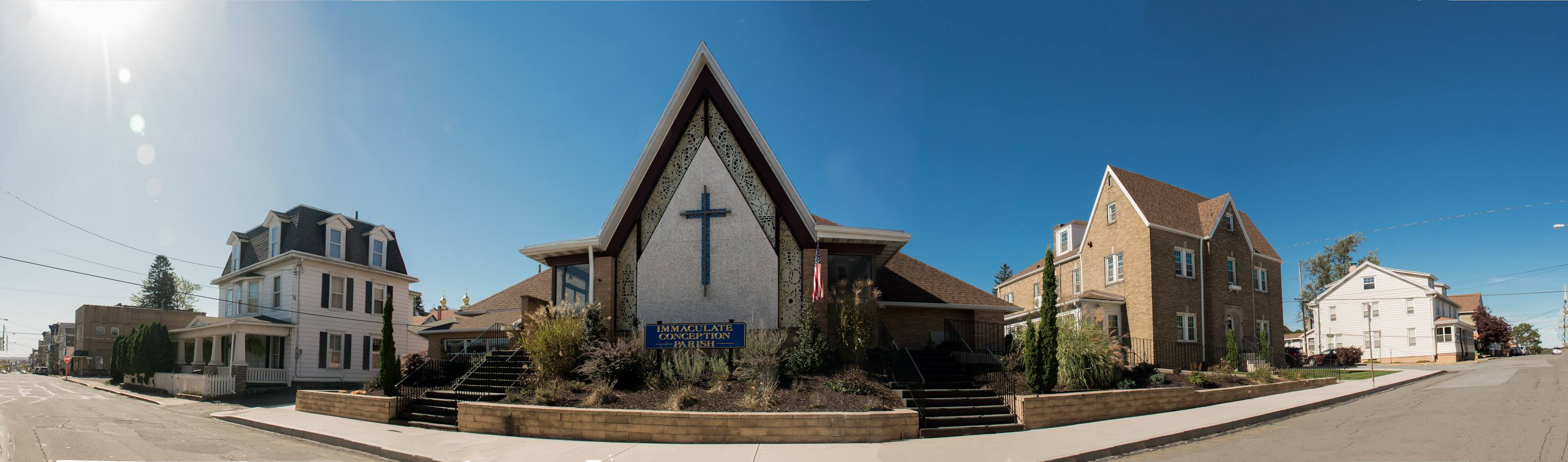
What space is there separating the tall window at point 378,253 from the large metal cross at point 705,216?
22.7 m

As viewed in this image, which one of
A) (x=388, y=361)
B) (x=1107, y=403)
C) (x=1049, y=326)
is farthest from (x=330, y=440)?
(x=1107, y=403)

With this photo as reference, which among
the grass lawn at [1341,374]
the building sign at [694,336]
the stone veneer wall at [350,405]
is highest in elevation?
the building sign at [694,336]

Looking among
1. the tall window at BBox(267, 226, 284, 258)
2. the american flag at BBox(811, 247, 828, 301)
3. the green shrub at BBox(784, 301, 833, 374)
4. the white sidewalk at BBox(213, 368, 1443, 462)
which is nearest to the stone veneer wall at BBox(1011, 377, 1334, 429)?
the white sidewalk at BBox(213, 368, 1443, 462)

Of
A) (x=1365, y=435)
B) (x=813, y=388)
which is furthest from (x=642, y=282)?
(x=1365, y=435)

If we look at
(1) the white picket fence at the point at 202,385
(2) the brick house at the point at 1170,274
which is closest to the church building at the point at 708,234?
(2) the brick house at the point at 1170,274

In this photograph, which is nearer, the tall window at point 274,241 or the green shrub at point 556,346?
the green shrub at point 556,346

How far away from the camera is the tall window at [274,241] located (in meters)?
31.2

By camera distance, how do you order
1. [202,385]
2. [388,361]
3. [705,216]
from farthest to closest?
[202,385]
[705,216]
[388,361]

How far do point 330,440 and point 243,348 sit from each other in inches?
750

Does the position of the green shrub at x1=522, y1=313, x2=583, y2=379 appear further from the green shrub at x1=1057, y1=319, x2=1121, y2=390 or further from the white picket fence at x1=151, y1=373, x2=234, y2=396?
the white picket fence at x1=151, y1=373, x2=234, y2=396

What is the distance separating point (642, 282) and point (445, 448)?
662 centimetres

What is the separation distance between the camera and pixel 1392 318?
154 feet

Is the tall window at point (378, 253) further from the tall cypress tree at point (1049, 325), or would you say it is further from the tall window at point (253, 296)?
the tall cypress tree at point (1049, 325)

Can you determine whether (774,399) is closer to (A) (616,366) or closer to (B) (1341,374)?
(A) (616,366)
